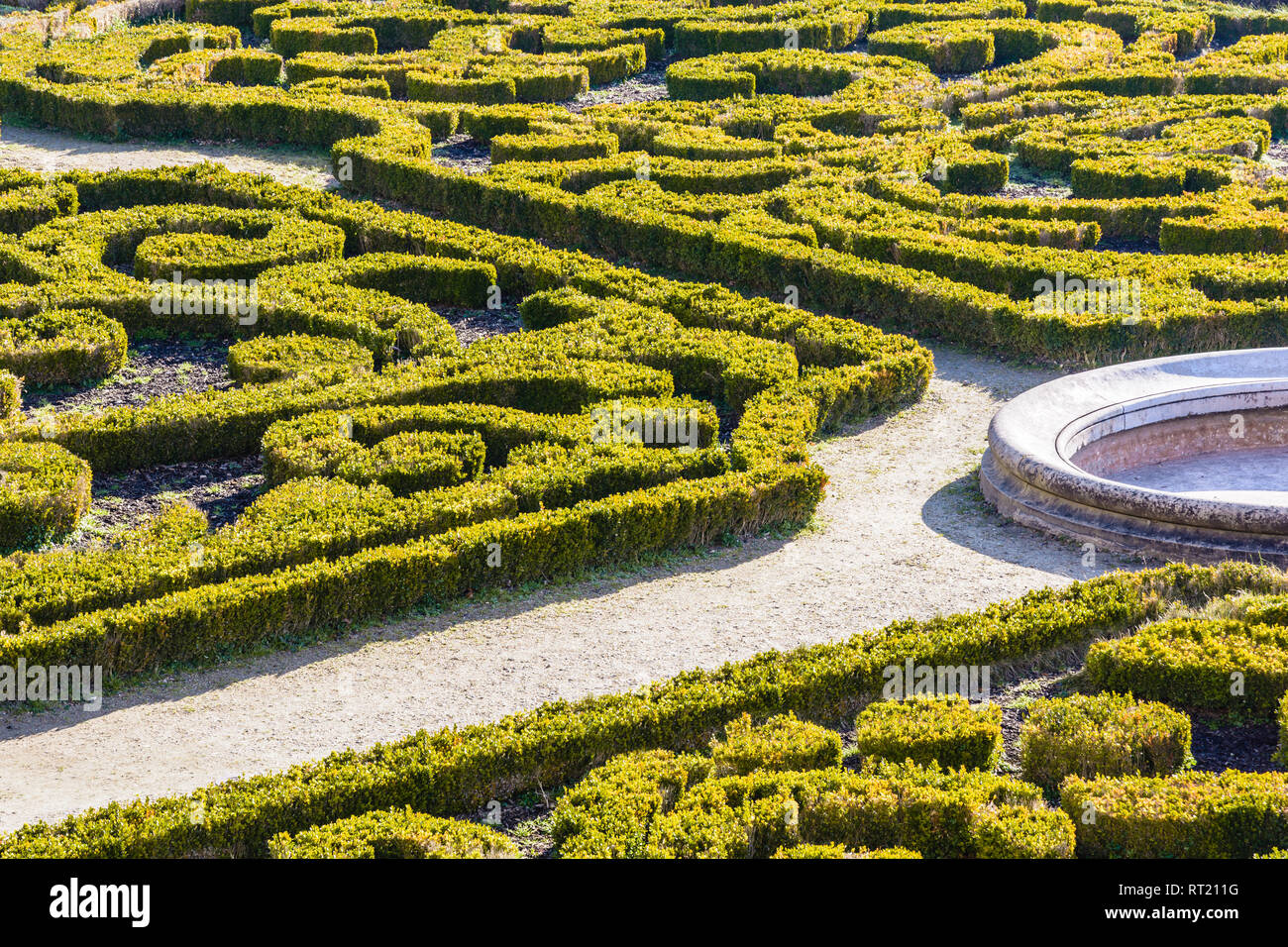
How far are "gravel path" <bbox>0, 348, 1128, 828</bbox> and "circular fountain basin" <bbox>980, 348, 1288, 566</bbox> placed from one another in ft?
1.32

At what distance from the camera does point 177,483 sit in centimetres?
1475

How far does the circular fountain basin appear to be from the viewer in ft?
42.9

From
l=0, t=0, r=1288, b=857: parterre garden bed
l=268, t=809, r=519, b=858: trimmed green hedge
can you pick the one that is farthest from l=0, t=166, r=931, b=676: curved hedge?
l=268, t=809, r=519, b=858: trimmed green hedge

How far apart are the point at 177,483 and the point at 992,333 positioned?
9.78 m

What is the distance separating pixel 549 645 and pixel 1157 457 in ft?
24.1

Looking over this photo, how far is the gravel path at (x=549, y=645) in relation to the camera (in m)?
10.2

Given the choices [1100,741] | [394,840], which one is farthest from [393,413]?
[1100,741]

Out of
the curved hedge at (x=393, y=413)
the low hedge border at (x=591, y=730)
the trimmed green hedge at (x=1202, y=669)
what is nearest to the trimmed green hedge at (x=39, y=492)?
the curved hedge at (x=393, y=413)

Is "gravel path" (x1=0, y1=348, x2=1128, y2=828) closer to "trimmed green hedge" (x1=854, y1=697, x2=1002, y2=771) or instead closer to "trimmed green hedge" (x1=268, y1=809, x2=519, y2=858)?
"trimmed green hedge" (x1=268, y1=809, x2=519, y2=858)

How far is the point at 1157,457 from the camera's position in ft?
51.4

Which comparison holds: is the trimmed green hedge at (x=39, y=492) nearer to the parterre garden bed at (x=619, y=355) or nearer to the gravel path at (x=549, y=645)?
the parterre garden bed at (x=619, y=355)

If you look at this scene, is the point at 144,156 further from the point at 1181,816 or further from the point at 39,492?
the point at 1181,816
